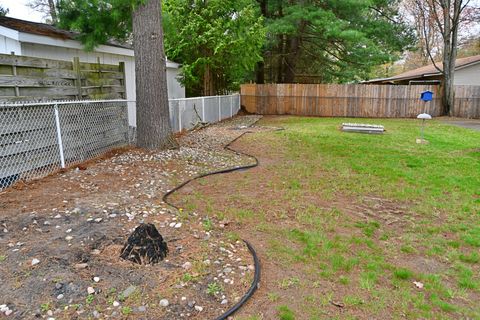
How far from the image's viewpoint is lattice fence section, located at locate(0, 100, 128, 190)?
4.13 metres

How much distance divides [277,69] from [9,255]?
1908cm

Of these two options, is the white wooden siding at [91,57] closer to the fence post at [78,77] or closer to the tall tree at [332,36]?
the fence post at [78,77]

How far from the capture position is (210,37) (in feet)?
37.8

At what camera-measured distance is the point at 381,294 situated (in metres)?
2.38

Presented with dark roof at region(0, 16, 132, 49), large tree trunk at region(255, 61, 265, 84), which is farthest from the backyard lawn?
large tree trunk at region(255, 61, 265, 84)

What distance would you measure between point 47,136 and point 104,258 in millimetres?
2844

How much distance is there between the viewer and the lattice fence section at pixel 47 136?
413cm

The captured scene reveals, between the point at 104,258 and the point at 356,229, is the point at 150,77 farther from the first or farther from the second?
the point at 356,229

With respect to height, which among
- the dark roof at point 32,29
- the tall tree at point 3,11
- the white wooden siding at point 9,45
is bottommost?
the white wooden siding at point 9,45

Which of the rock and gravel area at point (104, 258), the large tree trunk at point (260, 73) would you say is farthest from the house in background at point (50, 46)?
the large tree trunk at point (260, 73)

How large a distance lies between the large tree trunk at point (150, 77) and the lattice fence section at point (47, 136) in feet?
2.41

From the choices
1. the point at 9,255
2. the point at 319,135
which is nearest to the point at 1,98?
the point at 9,255

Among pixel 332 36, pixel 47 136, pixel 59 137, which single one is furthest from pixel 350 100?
pixel 47 136

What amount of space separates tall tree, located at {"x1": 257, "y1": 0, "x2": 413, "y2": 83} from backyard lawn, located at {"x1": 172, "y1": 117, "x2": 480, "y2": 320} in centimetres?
954
